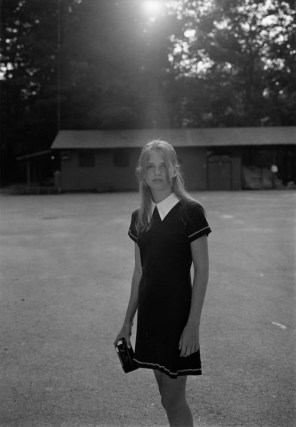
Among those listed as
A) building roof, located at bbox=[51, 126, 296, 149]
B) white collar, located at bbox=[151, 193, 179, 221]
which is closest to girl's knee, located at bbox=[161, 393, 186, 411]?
white collar, located at bbox=[151, 193, 179, 221]

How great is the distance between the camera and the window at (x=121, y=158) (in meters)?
34.9

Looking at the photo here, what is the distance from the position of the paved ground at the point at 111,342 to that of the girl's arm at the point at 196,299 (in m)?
0.91

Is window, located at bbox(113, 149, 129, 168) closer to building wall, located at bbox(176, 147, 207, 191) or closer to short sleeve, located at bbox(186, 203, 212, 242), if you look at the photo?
building wall, located at bbox(176, 147, 207, 191)

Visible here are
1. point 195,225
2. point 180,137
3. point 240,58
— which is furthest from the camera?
point 240,58

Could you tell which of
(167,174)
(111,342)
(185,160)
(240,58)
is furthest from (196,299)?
(240,58)

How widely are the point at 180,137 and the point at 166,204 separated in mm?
33363

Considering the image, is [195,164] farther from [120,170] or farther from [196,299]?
[196,299]

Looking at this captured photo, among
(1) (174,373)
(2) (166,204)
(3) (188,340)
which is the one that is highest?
(2) (166,204)

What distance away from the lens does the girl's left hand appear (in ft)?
8.31

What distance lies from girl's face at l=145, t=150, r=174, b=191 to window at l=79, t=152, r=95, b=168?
107ft

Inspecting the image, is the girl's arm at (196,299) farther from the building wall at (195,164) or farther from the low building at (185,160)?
the building wall at (195,164)

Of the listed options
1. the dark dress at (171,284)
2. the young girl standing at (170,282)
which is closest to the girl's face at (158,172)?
the young girl standing at (170,282)

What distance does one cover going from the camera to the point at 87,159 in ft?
115

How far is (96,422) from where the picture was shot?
3.16m
